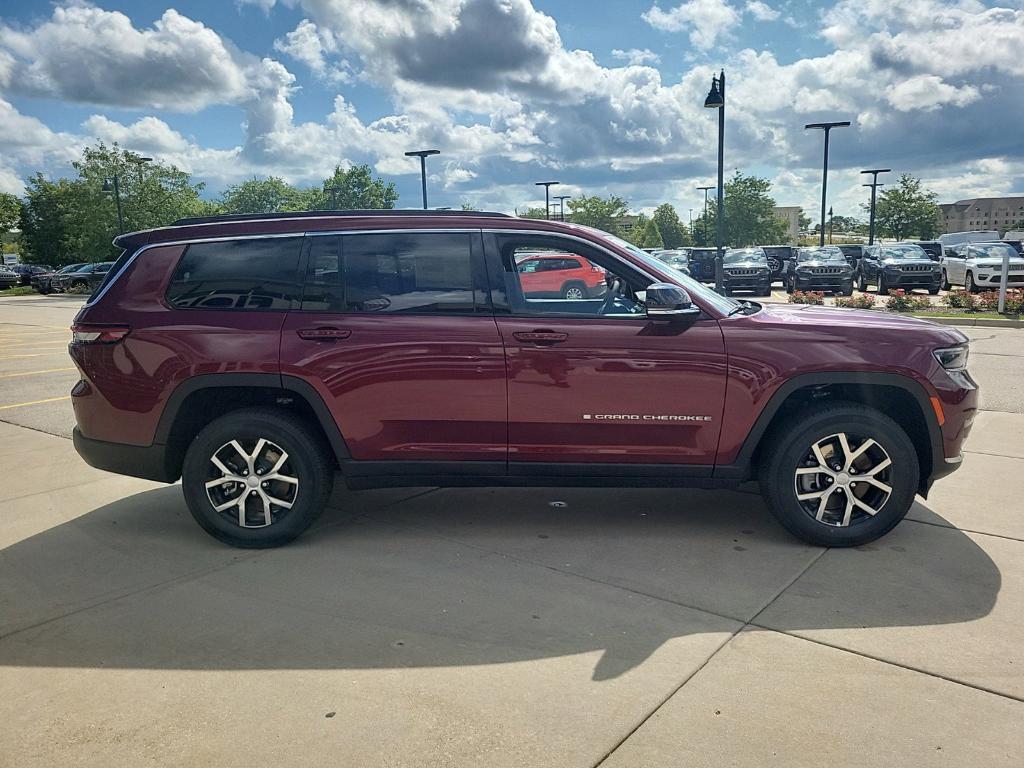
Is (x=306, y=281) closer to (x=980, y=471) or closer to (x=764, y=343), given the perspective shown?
(x=764, y=343)

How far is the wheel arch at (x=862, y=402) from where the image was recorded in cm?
416

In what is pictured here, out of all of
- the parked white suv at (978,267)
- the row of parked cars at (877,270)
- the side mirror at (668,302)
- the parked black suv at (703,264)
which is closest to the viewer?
the side mirror at (668,302)

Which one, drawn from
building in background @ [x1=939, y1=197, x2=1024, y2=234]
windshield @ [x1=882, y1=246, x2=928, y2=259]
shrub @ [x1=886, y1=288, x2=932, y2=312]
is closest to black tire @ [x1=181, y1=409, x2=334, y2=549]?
shrub @ [x1=886, y1=288, x2=932, y2=312]

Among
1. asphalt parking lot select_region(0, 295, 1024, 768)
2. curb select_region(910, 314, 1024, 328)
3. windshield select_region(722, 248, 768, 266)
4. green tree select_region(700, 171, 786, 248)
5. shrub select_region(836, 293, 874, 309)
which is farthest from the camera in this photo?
green tree select_region(700, 171, 786, 248)

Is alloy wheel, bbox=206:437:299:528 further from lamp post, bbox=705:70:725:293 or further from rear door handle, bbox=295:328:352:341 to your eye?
lamp post, bbox=705:70:725:293

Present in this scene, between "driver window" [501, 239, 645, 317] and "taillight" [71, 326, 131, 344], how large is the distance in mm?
2101

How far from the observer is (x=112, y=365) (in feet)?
14.5

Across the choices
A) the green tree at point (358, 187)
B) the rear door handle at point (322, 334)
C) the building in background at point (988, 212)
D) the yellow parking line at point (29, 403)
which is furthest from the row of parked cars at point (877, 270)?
the building in background at point (988, 212)

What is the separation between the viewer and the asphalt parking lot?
264 centimetres

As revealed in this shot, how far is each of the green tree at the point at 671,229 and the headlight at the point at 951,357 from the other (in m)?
125

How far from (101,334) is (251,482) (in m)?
1.15

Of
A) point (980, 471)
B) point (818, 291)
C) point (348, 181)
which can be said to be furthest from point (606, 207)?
point (980, 471)

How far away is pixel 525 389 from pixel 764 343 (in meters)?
1.24

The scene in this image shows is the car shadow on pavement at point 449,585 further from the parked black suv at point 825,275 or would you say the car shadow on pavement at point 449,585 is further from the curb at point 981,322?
the parked black suv at point 825,275
